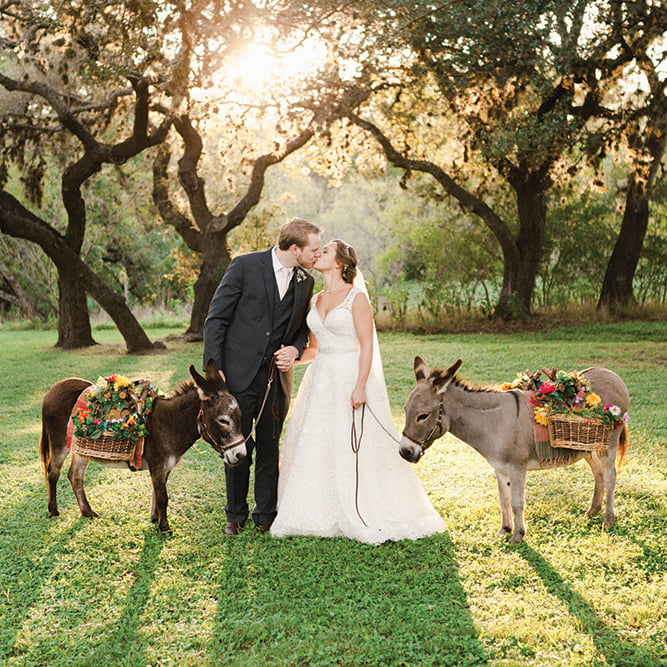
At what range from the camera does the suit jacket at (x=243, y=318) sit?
16.6 feet

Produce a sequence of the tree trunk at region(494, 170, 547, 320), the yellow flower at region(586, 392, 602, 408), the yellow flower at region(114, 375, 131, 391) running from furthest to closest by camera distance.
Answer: the tree trunk at region(494, 170, 547, 320) → the yellow flower at region(114, 375, 131, 391) → the yellow flower at region(586, 392, 602, 408)

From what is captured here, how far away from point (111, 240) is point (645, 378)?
26845 millimetres

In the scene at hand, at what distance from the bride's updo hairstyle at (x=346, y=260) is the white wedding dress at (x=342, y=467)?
0.12m

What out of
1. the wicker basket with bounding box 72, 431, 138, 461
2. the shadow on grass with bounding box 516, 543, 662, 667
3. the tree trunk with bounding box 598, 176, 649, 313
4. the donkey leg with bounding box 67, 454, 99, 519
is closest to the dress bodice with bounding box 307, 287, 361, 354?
the wicker basket with bounding box 72, 431, 138, 461

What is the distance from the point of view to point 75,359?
16391 millimetres

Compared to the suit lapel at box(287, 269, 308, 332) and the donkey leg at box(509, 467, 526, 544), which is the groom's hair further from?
the donkey leg at box(509, 467, 526, 544)

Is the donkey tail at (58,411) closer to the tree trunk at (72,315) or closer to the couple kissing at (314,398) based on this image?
the couple kissing at (314,398)

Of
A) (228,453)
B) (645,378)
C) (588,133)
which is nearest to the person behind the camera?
(228,453)

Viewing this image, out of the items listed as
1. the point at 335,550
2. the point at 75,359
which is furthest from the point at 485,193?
the point at 335,550

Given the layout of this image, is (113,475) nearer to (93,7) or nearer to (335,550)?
(335,550)

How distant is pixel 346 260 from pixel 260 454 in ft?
5.20

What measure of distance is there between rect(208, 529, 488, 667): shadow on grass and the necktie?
180cm

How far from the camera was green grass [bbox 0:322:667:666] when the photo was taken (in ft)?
11.8

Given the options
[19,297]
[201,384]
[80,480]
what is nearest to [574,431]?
[201,384]
